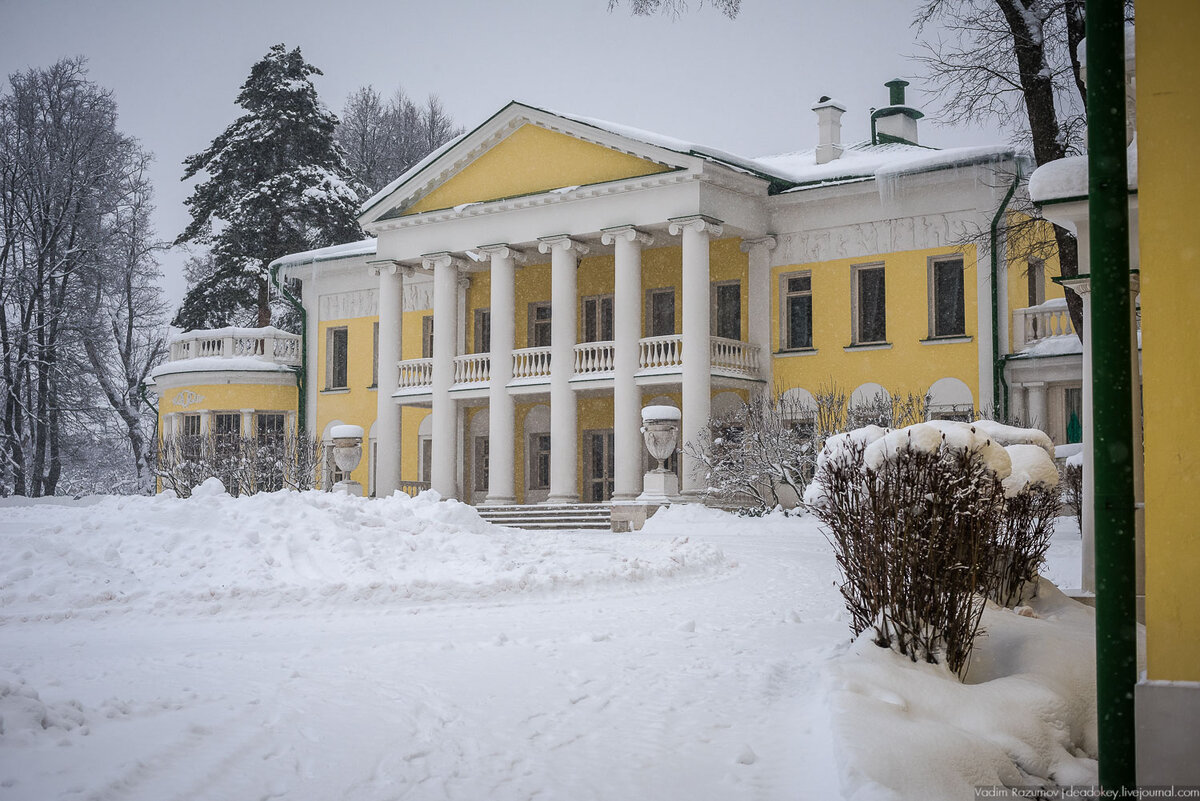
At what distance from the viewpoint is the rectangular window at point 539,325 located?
102 feet

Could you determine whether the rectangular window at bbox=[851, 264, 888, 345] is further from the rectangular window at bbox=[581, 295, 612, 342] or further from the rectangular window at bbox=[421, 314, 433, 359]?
the rectangular window at bbox=[421, 314, 433, 359]

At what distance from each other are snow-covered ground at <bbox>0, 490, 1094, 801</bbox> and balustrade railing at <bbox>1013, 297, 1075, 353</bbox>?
543 inches

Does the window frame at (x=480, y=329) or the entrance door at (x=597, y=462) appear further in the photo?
the window frame at (x=480, y=329)

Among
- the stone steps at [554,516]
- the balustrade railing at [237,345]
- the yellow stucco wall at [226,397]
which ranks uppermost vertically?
the balustrade railing at [237,345]

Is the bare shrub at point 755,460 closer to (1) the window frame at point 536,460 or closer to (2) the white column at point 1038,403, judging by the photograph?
(2) the white column at point 1038,403

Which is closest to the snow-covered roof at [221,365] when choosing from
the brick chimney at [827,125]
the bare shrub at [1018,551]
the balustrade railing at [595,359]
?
the balustrade railing at [595,359]

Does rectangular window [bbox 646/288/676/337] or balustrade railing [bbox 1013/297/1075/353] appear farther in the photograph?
rectangular window [bbox 646/288/676/337]

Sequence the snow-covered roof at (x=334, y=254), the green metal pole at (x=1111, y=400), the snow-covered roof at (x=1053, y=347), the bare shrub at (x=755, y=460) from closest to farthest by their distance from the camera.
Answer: the green metal pole at (x=1111, y=400) → the bare shrub at (x=755, y=460) → the snow-covered roof at (x=1053, y=347) → the snow-covered roof at (x=334, y=254)

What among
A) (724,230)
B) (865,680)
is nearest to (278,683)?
(865,680)

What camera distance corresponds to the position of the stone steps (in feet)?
80.0

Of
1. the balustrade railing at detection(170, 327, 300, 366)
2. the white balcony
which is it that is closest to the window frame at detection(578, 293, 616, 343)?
the white balcony

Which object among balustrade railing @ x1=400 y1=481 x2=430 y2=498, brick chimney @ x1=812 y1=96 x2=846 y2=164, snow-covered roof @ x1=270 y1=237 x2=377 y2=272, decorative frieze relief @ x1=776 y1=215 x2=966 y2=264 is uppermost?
brick chimney @ x1=812 y1=96 x2=846 y2=164

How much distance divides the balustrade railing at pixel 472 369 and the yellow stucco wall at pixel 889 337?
24.3 ft

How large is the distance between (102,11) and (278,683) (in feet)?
60.9
